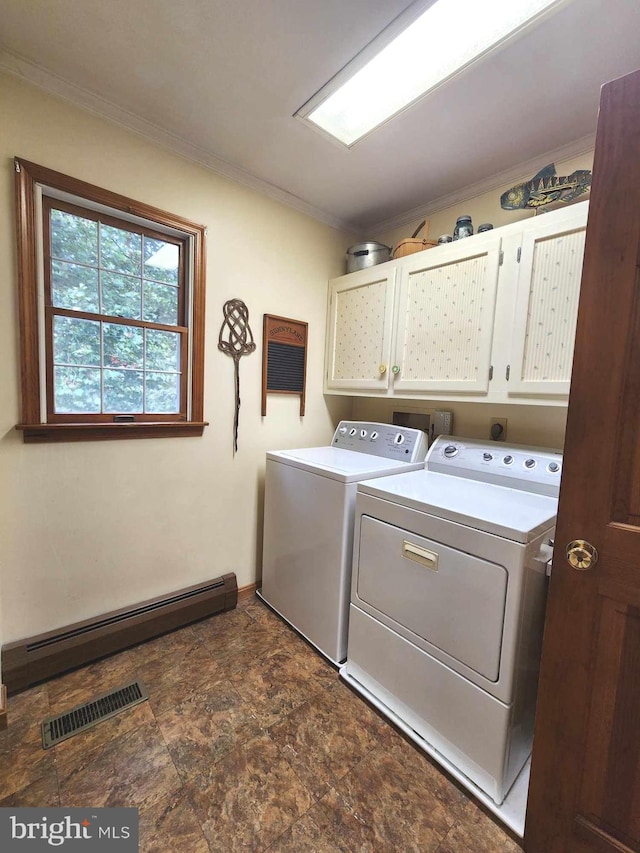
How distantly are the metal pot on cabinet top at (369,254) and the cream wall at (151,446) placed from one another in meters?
0.24

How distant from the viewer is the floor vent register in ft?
4.42

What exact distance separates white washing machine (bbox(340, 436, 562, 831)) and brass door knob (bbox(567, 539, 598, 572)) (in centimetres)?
15

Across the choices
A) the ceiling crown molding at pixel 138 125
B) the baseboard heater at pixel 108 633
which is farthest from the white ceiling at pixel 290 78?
the baseboard heater at pixel 108 633

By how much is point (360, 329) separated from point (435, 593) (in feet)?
5.31

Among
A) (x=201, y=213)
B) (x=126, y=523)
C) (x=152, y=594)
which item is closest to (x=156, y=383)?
(x=126, y=523)

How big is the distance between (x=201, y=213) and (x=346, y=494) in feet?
5.56

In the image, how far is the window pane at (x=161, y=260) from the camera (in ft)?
6.10

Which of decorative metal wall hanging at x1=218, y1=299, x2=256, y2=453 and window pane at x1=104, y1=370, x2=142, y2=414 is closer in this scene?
window pane at x1=104, y1=370, x2=142, y2=414

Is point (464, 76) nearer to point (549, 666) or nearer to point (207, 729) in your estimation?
point (549, 666)

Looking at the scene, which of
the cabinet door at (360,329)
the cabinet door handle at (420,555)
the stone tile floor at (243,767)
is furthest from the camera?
the cabinet door at (360,329)

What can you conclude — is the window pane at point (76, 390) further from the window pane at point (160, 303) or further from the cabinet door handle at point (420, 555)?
the cabinet door handle at point (420, 555)

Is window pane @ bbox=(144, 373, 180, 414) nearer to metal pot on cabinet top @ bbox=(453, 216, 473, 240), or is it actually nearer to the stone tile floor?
the stone tile floor

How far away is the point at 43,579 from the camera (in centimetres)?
164

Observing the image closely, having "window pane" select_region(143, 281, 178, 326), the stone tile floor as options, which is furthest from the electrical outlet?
"window pane" select_region(143, 281, 178, 326)
